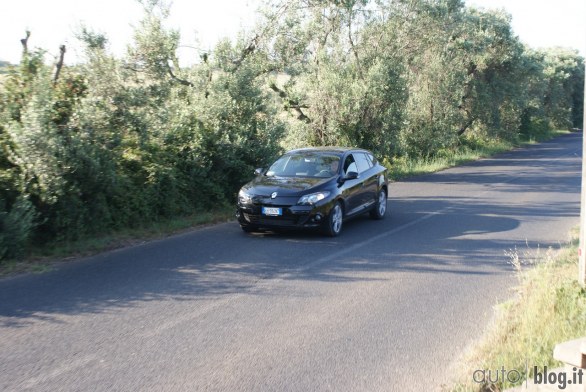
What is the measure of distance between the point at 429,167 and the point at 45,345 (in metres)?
23.1

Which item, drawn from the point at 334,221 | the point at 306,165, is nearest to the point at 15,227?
the point at 334,221

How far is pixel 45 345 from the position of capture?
5.71 m

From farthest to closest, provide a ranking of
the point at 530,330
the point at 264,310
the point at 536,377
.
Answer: the point at 264,310 < the point at 530,330 < the point at 536,377

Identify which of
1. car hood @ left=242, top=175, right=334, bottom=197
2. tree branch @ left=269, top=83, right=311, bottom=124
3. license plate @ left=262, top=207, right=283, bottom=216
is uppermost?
tree branch @ left=269, top=83, right=311, bottom=124

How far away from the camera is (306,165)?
12.6 m

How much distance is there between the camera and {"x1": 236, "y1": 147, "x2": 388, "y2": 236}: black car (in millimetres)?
11164

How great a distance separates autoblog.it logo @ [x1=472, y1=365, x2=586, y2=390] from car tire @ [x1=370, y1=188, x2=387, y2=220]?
892 centimetres

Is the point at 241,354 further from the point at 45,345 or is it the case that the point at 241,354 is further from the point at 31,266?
the point at 31,266

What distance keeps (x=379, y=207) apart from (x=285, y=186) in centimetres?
305

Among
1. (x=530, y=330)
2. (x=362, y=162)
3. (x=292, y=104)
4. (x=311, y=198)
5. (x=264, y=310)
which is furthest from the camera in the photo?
(x=292, y=104)

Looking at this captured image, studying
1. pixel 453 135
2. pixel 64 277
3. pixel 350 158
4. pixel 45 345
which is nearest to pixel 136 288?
pixel 64 277

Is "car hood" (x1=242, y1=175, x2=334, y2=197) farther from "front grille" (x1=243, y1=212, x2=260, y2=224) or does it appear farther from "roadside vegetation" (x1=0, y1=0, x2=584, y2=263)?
"roadside vegetation" (x1=0, y1=0, x2=584, y2=263)

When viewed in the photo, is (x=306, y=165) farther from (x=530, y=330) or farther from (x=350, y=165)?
(x=530, y=330)

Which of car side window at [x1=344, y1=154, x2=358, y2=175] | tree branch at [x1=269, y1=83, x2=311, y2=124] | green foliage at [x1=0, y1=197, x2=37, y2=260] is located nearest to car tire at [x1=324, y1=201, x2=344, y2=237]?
car side window at [x1=344, y1=154, x2=358, y2=175]
